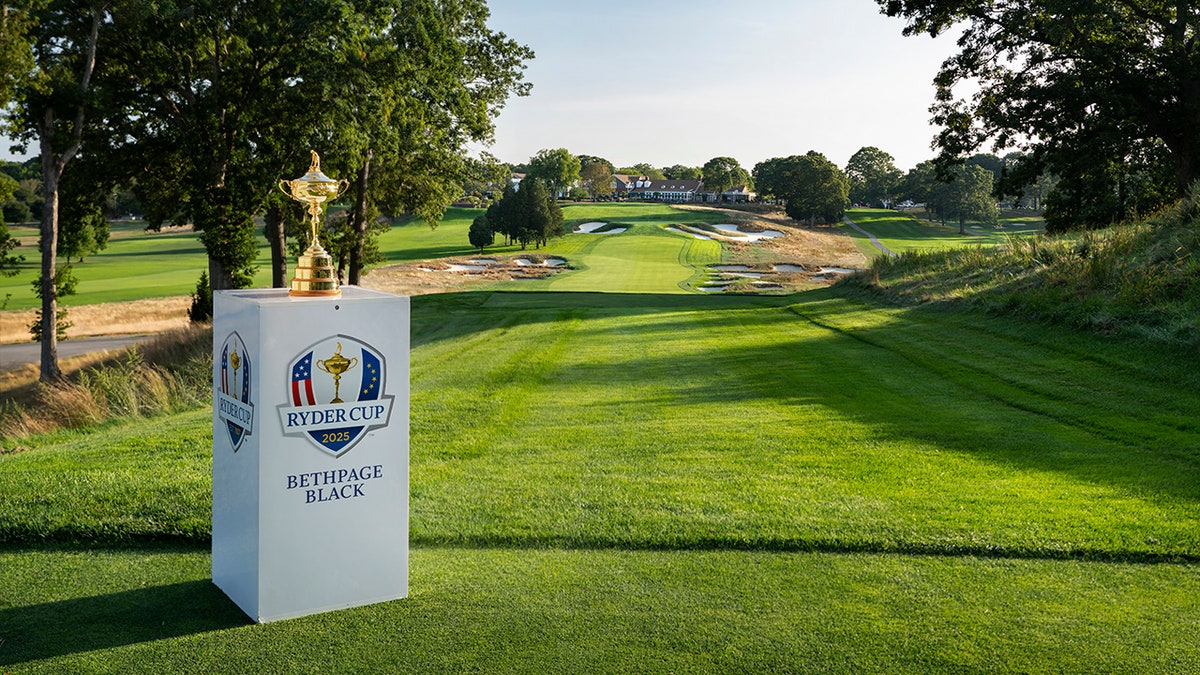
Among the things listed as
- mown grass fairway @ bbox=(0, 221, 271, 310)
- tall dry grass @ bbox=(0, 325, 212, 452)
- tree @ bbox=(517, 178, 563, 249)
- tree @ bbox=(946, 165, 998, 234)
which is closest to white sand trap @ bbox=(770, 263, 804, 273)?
tree @ bbox=(517, 178, 563, 249)

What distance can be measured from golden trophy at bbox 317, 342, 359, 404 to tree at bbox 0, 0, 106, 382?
21.3 m

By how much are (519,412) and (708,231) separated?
7973 centimetres

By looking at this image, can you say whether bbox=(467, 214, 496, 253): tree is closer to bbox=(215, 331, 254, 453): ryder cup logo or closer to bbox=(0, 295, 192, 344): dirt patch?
bbox=(0, 295, 192, 344): dirt patch

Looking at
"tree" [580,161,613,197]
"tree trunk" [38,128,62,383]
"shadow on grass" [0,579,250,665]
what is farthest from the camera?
"tree" [580,161,613,197]

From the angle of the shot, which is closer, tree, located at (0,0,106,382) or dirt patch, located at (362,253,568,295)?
tree, located at (0,0,106,382)

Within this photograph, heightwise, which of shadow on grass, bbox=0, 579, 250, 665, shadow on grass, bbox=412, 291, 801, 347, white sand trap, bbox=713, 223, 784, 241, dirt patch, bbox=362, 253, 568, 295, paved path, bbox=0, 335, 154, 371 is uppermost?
white sand trap, bbox=713, 223, 784, 241

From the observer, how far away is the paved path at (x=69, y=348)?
3259cm

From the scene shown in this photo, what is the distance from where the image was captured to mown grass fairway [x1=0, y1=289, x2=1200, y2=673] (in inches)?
169

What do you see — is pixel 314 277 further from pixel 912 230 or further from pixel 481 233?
pixel 912 230

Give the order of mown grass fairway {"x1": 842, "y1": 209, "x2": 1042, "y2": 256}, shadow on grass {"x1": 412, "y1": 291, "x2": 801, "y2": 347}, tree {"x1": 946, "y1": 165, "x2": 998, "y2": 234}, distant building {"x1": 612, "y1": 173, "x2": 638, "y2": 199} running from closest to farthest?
shadow on grass {"x1": 412, "y1": 291, "x2": 801, "y2": 347} → mown grass fairway {"x1": 842, "y1": 209, "x2": 1042, "y2": 256} → tree {"x1": 946, "y1": 165, "x2": 998, "y2": 234} → distant building {"x1": 612, "y1": 173, "x2": 638, "y2": 199}

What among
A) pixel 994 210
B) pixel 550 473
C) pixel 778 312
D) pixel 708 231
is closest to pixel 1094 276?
pixel 778 312

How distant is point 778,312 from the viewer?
22719 mm

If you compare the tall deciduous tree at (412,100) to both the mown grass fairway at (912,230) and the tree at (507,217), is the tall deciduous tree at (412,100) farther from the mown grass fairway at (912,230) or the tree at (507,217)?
the mown grass fairway at (912,230)

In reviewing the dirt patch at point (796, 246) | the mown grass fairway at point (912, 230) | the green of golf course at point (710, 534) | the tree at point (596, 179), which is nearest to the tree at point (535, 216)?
the dirt patch at point (796, 246)
